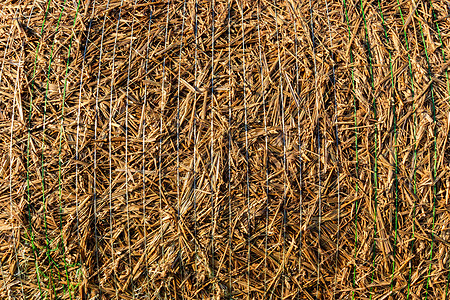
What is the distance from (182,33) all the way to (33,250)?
1.16 meters

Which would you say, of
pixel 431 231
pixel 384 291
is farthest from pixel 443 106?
pixel 384 291

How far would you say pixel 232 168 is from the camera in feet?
4.84

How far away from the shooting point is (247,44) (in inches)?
62.0

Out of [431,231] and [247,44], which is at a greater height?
[247,44]

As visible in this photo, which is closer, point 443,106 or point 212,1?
point 443,106

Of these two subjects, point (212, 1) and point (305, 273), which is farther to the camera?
point (212, 1)

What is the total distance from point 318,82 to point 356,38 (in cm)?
29

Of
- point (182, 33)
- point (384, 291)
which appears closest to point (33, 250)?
point (182, 33)

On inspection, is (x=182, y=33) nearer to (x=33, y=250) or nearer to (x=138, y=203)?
(x=138, y=203)

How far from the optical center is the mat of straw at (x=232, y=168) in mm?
1480

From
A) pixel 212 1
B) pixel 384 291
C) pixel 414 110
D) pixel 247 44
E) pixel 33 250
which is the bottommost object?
pixel 384 291

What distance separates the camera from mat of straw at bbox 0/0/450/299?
4.86 ft

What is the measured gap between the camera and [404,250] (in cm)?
151

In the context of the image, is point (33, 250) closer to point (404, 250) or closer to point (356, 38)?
point (404, 250)
